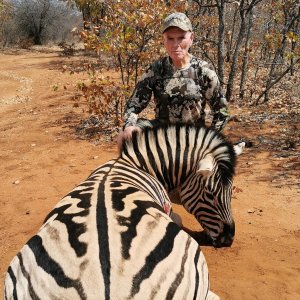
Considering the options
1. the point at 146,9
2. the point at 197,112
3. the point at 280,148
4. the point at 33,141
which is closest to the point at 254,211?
the point at 197,112

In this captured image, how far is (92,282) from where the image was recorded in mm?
1475

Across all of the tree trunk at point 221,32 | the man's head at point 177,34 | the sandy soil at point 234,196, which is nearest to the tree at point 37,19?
the sandy soil at point 234,196

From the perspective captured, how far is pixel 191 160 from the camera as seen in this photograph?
9.78ft

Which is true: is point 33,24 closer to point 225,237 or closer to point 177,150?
point 177,150

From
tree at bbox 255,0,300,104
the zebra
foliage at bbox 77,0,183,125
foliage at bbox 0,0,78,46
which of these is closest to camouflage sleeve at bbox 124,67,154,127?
the zebra

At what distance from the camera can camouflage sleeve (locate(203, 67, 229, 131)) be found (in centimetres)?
329

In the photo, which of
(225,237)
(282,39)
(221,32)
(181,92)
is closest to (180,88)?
(181,92)

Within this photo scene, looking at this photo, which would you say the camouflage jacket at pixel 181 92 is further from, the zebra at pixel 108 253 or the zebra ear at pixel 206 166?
the zebra at pixel 108 253

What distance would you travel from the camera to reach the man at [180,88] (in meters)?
3.17

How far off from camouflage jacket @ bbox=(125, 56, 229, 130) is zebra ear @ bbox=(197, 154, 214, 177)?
551mm

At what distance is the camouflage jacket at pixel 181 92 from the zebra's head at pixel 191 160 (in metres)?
0.31

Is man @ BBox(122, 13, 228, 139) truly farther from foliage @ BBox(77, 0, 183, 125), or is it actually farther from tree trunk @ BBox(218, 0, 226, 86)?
tree trunk @ BBox(218, 0, 226, 86)

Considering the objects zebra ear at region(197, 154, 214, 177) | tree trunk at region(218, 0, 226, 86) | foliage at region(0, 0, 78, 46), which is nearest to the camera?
zebra ear at region(197, 154, 214, 177)

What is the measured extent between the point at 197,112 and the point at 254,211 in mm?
1826
